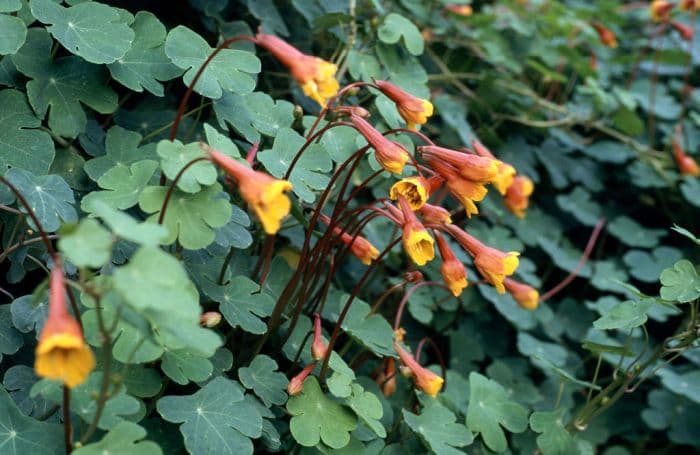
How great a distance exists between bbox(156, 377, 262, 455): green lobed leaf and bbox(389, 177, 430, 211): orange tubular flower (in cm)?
55

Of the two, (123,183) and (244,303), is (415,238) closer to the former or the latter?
(244,303)

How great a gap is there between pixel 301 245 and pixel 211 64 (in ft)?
2.06

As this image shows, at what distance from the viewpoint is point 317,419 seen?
1.74m

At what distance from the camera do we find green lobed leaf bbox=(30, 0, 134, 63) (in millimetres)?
1811

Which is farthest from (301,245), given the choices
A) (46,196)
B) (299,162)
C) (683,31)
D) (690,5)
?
(683,31)

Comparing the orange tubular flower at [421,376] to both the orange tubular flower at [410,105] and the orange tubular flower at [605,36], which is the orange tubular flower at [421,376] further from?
the orange tubular flower at [605,36]

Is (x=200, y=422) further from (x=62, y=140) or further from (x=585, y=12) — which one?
(x=585, y=12)

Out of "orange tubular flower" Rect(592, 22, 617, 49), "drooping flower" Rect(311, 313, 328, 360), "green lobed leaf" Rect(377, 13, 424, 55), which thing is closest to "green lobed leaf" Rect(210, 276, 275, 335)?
"drooping flower" Rect(311, 313, 328, 360)

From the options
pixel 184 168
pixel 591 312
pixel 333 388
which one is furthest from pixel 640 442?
pixel 184 168

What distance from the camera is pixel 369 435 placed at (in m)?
1.90

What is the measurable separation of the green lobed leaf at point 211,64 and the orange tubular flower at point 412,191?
460 mm

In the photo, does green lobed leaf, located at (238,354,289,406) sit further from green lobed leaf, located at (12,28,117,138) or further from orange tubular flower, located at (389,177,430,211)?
green lobed leaf, located at (12,28,117,138)

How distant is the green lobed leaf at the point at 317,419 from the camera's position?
1708mm

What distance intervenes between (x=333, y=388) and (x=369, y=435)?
0.82ft
